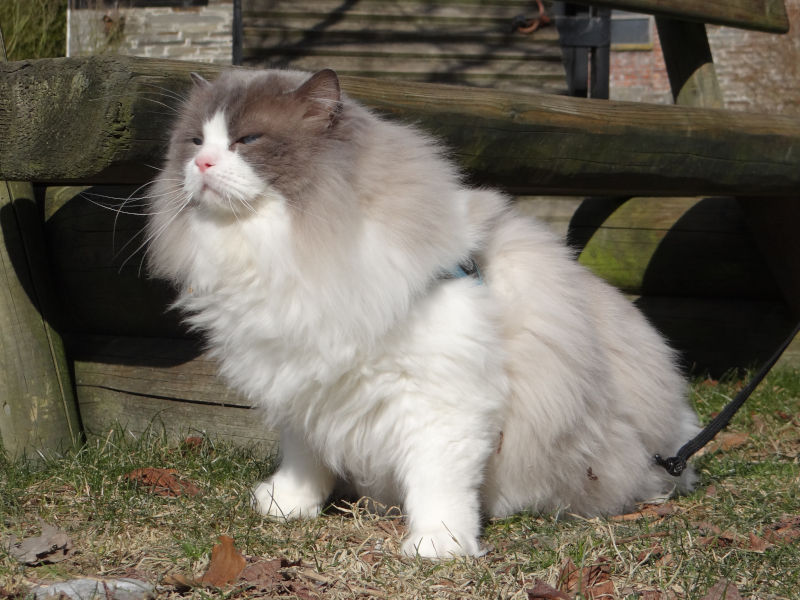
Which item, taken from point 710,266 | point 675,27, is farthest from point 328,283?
point 675,27

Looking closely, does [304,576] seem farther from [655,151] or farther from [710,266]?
[710,266]

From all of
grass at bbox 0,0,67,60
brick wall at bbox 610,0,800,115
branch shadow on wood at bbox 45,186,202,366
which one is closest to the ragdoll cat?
branch shadow on wood at bbox 45,186,202,366

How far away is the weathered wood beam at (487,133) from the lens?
204cm

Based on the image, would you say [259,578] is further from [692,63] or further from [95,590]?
[692,63]

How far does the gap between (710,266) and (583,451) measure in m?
2.10

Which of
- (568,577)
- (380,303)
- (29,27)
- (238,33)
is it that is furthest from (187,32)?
(568,577)

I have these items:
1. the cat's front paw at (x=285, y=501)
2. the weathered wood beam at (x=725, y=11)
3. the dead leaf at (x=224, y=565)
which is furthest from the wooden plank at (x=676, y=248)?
the dead leaf at (x=224, y=565)

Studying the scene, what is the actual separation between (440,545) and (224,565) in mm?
537

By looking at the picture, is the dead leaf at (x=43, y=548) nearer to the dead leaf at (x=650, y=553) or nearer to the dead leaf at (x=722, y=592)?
the dead leaf at (x=650, y=553)

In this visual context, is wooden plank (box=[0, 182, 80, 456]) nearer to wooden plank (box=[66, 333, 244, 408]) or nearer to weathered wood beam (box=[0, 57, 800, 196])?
wooden plank (box=[66, 333, 244, 408])

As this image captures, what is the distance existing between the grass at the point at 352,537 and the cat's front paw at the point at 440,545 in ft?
0.13

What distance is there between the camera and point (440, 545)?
208 centimetres

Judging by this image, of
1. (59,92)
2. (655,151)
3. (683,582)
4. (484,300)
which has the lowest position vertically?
(683,582)

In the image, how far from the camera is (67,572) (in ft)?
6.26
